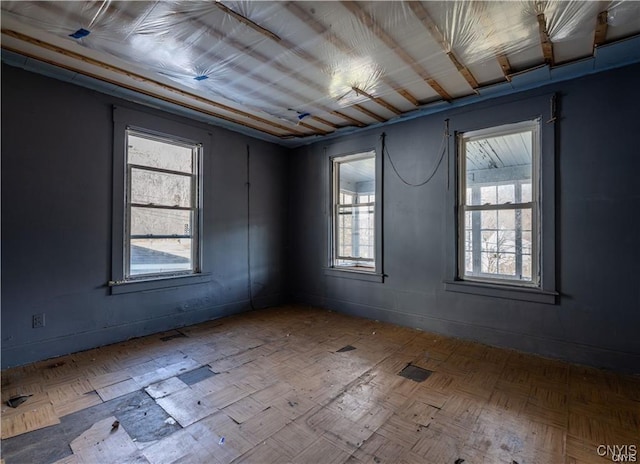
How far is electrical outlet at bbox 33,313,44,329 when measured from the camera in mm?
2805

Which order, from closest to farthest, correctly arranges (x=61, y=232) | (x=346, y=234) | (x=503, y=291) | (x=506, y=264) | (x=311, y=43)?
(x=311, y=43), (x=61, y=232), (x=503, y=291), (x=506, y=264), (x=346, y=234)

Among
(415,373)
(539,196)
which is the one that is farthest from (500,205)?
(415,373)

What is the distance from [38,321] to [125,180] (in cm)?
159

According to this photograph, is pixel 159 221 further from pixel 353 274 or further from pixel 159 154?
pixel 353 274

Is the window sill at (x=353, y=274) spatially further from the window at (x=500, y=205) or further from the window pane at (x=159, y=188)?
the window pane at (x=159, y=188)

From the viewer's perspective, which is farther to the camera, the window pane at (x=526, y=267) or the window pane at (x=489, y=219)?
the window pane at (x=489, y=219)

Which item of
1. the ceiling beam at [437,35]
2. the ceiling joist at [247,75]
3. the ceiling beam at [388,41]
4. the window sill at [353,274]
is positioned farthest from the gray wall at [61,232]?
the ceiling beam at [437,35]

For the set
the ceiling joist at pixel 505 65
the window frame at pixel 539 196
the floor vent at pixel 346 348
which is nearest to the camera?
the ceiling joist at pixel 505 65

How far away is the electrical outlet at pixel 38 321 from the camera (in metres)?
2.80

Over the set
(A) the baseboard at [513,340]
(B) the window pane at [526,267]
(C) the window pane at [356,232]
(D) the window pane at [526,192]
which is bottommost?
(A) the baseboard at [513,340]

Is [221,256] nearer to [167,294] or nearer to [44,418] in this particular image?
[167,294]

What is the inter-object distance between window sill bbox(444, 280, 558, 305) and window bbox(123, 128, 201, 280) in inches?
131

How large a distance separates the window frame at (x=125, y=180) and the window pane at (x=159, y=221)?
0.14 metres

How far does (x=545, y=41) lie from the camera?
2.30 m
